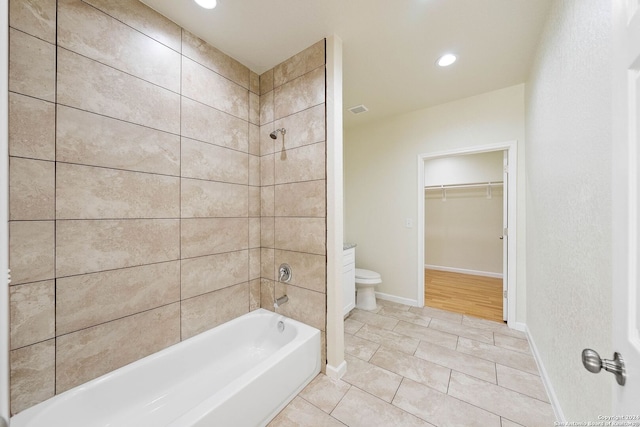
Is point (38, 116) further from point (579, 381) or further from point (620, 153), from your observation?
point (579, 381)

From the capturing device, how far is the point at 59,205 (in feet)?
3.96

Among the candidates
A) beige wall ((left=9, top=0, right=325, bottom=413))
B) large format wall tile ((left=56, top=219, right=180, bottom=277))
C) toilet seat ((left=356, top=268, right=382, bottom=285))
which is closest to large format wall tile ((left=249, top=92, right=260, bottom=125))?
beige wall ((left=9, top=0, right=325, bottom=413))

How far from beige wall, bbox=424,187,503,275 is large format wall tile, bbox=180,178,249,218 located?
163 inches

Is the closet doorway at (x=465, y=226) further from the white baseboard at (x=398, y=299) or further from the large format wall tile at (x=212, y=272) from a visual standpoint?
the large format wall tile at (x=212, y=272)

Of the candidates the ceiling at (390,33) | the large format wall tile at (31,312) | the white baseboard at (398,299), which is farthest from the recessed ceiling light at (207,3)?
the white baseboard at (398,299)

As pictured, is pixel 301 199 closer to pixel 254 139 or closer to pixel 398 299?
pixel 254 139

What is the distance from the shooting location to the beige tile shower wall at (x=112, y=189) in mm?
1130

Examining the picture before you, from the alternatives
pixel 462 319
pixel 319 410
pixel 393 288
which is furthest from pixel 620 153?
pixel 393 288

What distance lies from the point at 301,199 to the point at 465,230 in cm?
403

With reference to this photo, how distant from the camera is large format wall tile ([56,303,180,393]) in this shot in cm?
124

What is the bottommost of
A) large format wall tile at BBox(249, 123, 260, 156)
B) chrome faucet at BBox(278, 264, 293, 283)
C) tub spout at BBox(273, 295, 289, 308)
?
tub spout at BBox(273, 295, 289, 308)

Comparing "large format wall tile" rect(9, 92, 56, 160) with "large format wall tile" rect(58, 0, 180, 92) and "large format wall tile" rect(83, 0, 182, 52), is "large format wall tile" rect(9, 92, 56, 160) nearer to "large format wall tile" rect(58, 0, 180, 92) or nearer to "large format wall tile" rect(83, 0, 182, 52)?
"large format wall tile" rect(58, 0, 180, 92)

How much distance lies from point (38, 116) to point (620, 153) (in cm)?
223

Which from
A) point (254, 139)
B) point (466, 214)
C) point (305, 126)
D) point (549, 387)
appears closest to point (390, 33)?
point (305, 126)
